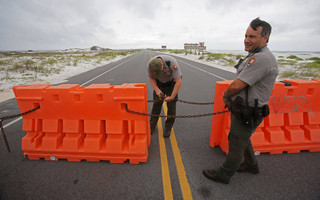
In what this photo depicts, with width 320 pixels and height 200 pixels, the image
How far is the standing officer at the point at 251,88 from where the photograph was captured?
1687 mm

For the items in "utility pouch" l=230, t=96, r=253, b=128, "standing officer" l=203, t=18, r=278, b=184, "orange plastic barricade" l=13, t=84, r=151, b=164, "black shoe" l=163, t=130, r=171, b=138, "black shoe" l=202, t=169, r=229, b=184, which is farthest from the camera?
"black shoe" l=163, t=130, r=171, b=138

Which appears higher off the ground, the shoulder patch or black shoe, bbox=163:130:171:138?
the shoulder patch

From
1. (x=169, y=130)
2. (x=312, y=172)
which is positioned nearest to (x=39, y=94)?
(x=169, y=130)

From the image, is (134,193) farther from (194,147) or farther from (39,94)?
(39,94)

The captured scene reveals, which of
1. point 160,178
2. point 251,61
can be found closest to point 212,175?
point 160,178

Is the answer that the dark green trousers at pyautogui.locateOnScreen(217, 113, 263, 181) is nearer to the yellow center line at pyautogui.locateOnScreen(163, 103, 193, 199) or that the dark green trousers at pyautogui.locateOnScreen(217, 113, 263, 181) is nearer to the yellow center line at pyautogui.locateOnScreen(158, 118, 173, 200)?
the yellow center line at pyautogui.locateOnScreen(163, 103, 193, 199)

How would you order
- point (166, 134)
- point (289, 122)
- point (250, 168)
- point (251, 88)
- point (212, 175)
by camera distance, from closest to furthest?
1. point (251, 88)
2. point (212, 175)
3. point (250, 168)
4. point (289, 122)
5. point (166, 134)

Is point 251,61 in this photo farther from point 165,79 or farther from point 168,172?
point 168,172

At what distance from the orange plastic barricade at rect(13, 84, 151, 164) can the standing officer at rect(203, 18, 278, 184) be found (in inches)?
56.7

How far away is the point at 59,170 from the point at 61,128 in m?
0.75

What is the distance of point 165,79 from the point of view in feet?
10.7

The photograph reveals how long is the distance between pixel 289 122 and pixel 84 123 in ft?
12.6

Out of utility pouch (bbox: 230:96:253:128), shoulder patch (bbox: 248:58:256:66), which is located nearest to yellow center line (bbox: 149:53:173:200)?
utility pouch (bbox: 230:96:253:128)

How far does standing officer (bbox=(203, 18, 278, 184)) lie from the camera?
1.69m
